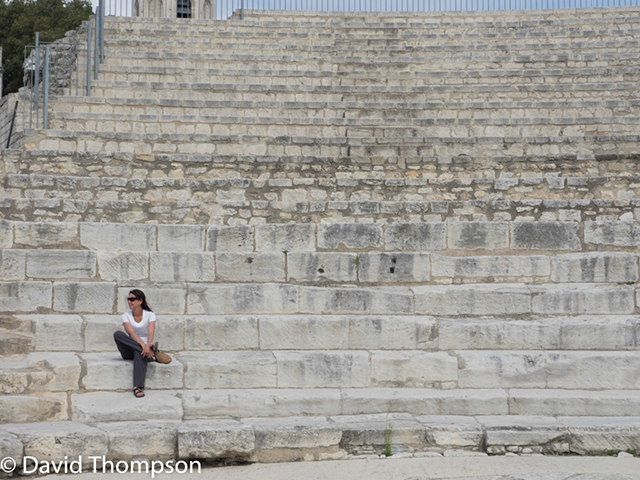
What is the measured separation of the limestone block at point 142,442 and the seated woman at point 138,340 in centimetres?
58

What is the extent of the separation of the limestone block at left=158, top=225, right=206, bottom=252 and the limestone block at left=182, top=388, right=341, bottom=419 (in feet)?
6.63

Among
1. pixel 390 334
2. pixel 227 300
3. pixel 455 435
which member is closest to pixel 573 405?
pixel 455 435

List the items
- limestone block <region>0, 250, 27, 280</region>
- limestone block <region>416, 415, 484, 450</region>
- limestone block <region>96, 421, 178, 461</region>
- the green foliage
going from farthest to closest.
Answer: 1. the green foliage
2. limestone block <region>0, 250, 27, 280</region>
3. limestone block <region>416, 415, 484, 450</region>
4. limestone block <region>96, 421, 178, 461</region>

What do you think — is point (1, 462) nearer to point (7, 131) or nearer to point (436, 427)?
point (436, 427)

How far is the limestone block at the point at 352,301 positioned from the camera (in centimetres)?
701

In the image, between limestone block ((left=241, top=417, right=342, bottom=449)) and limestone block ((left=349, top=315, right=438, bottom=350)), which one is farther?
limestone block ((left=349, top=315, right=438, bottom=350))

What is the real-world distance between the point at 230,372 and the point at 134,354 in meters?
0.78

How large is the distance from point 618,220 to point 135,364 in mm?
5629

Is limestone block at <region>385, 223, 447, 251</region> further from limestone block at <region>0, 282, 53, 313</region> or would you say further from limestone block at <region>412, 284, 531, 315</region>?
limestone block at <region>0, 282, 53, 313</region>

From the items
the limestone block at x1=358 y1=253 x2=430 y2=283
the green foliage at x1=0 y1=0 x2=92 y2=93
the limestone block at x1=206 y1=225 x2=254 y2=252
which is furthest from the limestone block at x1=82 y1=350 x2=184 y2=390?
the green foliage at x1=0 y1=0 x2=92 y2=93

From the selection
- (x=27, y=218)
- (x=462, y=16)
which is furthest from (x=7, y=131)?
(x=462, y=16)

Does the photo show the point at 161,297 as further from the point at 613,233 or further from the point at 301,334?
the point at 613,233

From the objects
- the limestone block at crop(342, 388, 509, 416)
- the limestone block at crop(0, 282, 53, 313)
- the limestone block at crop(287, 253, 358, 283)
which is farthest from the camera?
the limestone block at crop(287, 253, 358, 283)

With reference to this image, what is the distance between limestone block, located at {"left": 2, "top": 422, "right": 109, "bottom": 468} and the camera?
16.6 ft
